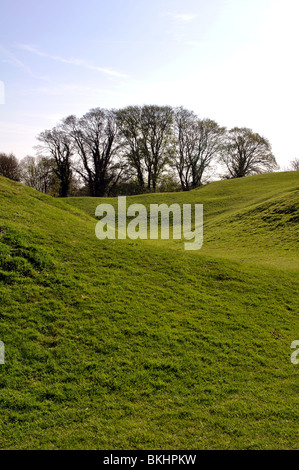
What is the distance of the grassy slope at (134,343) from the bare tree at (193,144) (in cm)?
5280

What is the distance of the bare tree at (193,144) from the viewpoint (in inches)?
2441

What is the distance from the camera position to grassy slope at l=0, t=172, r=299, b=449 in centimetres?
534

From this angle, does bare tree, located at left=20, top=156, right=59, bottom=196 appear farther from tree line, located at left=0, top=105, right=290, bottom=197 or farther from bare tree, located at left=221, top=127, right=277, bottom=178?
bare tree, located at left=221, top=127, right=277, bottom=178

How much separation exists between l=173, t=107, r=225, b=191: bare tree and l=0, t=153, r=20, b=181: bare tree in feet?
108

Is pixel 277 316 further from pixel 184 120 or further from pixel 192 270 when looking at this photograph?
pixel 184 120

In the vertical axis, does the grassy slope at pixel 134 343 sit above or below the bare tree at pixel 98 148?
below

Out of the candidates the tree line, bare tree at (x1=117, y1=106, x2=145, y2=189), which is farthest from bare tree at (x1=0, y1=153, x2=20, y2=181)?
bare tree at (x1=117, y1=106, x2=145, y2=189)

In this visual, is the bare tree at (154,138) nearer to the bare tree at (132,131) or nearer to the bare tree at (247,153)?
the bare tree at (132,131)

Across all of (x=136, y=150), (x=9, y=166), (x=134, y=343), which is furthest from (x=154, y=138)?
(x=134, y=343)

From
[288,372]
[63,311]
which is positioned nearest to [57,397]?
[63,311]

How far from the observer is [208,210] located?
127 ft

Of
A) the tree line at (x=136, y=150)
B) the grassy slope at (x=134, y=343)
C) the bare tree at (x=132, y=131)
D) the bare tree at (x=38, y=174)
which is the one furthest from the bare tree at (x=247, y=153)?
the grassy slope at (x=134, y=343)

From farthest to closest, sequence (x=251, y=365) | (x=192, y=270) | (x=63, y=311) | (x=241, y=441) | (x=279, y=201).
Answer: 1. (x=279, y=201)
2. (x=192, y=270)
3. (x=63, y=311)
4. (x=251, y=365)
5. (x=241, y=441)

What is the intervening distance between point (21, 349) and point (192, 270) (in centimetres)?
748
